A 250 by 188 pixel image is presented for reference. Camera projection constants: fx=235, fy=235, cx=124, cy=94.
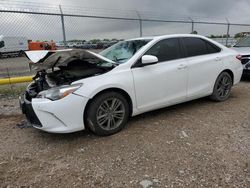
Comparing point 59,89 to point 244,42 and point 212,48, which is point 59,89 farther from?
point 244,42

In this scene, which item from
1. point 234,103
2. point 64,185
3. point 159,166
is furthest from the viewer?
point 234,103

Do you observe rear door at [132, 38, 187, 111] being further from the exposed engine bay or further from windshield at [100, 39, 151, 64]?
the exposed engine bay

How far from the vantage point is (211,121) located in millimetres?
4184

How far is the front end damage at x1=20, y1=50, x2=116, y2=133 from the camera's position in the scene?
3303 mm

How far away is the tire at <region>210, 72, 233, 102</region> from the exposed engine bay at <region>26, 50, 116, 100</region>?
2558 millimetres

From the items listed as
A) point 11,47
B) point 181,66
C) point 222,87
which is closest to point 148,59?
point 181,66

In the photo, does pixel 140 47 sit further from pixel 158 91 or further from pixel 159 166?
pixel 159 166

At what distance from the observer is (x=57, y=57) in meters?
3.86

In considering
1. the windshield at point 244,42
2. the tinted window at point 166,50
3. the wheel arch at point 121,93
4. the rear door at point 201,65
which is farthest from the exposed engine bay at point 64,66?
the windshield at point 244,42

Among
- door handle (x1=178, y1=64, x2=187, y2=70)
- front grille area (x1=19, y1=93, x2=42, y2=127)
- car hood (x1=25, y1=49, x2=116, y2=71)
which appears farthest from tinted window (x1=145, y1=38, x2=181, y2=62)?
front grille area (x1=19, y1=93, x2=42, y2=127)

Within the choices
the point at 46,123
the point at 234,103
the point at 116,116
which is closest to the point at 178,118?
the point at 116,116

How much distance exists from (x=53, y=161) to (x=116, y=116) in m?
1.20

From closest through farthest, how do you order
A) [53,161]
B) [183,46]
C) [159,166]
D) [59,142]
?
1. [159,166]
2. [53,161]
3. [59,142]
4. [183,46]

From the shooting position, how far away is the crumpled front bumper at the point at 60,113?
327 cm
